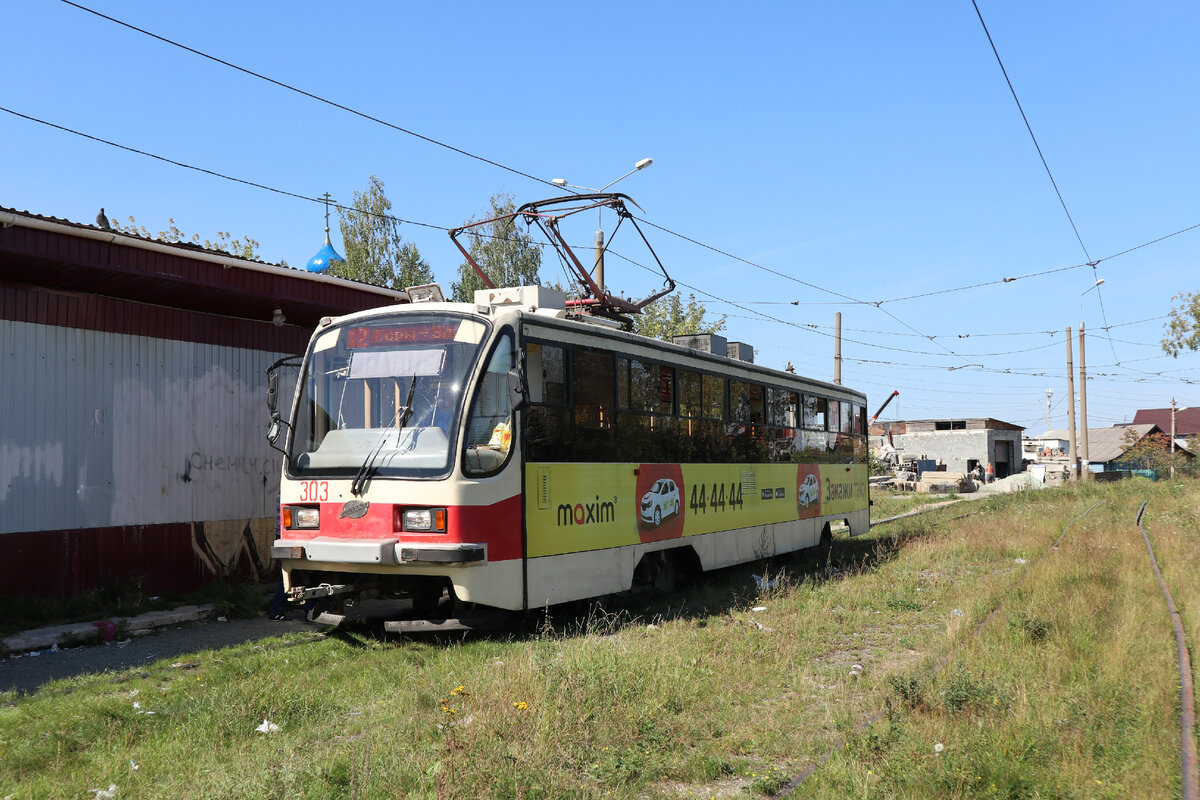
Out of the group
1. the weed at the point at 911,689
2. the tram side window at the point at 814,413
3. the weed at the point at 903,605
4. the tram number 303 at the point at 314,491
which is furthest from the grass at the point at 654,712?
the tram side window at the point at 814,413

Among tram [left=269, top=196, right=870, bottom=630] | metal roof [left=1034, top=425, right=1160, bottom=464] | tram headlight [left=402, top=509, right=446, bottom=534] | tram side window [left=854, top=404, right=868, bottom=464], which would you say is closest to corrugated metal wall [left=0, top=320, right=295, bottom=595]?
tram [left=269, top=196, right=870, bottom=630]

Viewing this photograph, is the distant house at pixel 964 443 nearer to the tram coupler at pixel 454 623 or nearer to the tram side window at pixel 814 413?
the tram side window at pixel 814 413

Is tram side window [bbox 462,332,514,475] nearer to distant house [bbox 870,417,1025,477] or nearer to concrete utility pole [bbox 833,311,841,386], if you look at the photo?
concrete utility pole [bbox 833,311,841,386]

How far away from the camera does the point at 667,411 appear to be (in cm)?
1093

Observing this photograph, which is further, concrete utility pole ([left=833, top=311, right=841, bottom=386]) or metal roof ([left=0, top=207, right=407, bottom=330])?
concrete utility pole ([left=833, top=311, right=841, bottom=386])

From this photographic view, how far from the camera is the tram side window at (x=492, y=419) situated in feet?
26.5

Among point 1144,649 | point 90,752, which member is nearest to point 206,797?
point 90,752

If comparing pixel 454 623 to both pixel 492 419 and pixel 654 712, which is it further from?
pixel 654 712

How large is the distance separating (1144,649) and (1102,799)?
376 cm

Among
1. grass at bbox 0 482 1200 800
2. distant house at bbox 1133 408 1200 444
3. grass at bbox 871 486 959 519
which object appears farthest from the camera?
distant house at bbox 1133 408 1200 444

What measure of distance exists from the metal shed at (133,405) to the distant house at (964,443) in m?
55.4

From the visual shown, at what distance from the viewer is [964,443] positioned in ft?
215

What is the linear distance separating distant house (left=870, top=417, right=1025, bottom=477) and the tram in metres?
55.9

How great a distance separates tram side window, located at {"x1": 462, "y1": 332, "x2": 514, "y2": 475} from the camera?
8.09 meters
